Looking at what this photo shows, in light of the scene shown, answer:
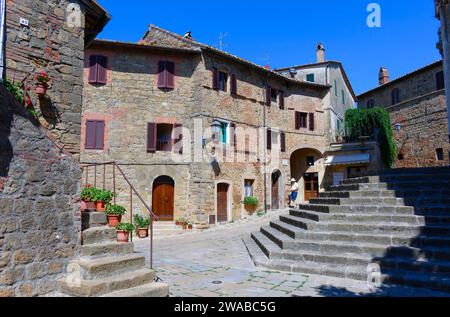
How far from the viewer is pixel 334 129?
2423 cm

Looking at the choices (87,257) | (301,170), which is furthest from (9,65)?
(301,170)

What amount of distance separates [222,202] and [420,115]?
17.0 m

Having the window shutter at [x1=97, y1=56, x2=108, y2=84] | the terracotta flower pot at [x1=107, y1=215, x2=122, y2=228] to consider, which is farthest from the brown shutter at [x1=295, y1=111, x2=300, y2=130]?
the terracotta flower pot at [x1=107, y1=215, x2=122, y2=228]

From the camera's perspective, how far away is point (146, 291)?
483 centimetres

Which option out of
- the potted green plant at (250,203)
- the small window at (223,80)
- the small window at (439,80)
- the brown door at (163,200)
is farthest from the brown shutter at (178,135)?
the small window at (439,80)

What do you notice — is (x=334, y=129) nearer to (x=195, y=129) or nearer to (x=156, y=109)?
(x=195, y=129)

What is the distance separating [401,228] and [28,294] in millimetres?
6802

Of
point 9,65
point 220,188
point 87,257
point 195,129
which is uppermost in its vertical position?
point 195,129

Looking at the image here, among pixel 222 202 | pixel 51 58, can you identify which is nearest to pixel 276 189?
pixel 222 202

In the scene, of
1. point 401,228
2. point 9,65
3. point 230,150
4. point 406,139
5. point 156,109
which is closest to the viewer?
point 9,65

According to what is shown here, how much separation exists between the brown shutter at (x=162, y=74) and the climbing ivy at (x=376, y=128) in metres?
14.4

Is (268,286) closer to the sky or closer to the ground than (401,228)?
closer to the ground

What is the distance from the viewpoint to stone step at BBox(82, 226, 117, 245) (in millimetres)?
5391

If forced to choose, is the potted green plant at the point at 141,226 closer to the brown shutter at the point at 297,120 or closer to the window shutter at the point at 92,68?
the window shutter at the point at 92,68
